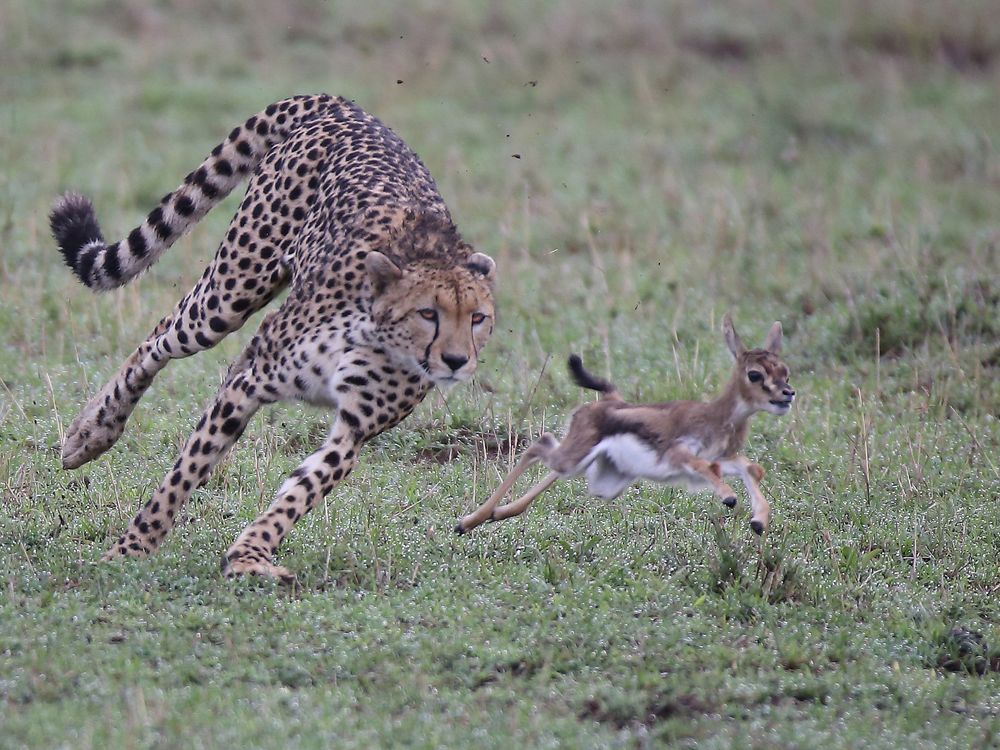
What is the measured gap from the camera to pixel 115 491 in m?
5.27

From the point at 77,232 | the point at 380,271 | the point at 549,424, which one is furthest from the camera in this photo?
the point at 549,424

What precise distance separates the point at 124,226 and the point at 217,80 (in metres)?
3.28

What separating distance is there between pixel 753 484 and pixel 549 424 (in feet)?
6.63

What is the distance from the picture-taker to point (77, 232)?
5828 millimetres

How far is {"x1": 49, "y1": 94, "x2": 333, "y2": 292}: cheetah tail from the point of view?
583 centimetres

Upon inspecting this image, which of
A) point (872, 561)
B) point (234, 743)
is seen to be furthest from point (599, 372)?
point (234, 743)

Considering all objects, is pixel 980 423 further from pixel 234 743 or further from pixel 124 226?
pixel 124 226

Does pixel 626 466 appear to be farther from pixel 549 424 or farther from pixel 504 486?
pixel 549 424

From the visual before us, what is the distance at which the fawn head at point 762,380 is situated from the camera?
4180 millimetres

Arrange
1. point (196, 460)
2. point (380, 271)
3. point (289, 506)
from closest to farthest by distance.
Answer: point (289, 506), point (380, 271), point (196, 460)

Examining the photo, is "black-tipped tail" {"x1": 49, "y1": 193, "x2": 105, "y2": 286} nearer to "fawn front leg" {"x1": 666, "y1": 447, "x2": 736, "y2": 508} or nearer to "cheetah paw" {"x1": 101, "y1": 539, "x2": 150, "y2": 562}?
"cheetah paw" {"x1": 101, "y1": 539, "x2": 150, "y2": 562}

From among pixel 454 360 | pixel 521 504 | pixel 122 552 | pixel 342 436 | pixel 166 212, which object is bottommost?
pixel 122 552

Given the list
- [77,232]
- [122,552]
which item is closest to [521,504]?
[122,552]

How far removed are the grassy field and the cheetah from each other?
226mm
